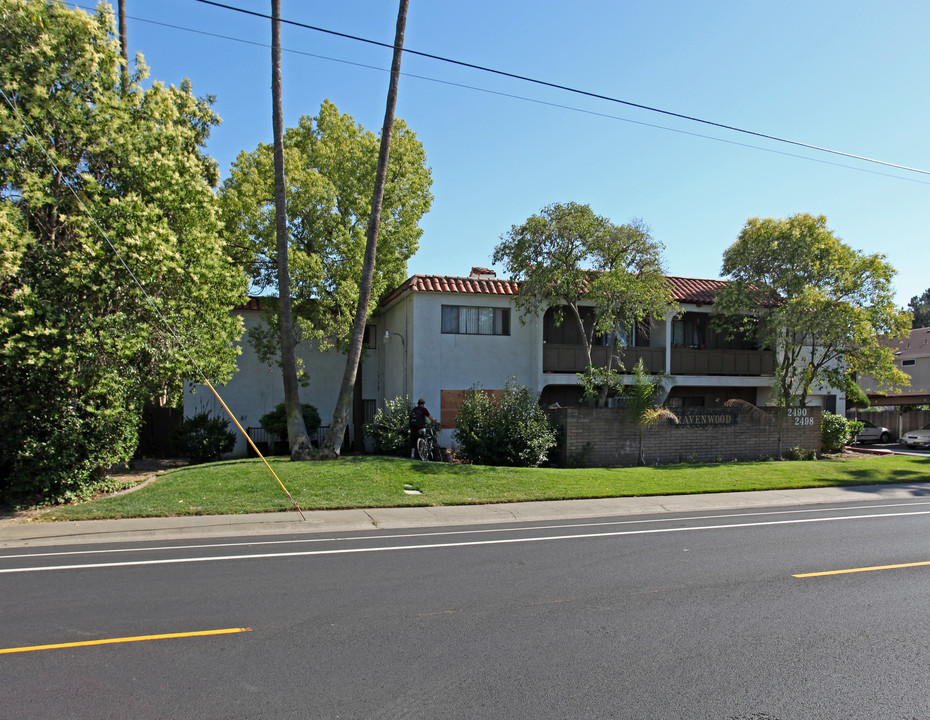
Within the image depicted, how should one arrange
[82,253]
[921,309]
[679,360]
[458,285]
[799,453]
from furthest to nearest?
1. [921,309]
2. [679,360]
3. [458,285]
4. [799,453]
5. [82,253]

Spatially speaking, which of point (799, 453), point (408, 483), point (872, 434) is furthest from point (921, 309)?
→ point (408, 483)

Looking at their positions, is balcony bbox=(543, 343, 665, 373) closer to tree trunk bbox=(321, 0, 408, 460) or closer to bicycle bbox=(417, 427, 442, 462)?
bicycle bbox=(417, 427, 442, 462)

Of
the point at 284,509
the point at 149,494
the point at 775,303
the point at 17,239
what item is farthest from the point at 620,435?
the point at 17,239

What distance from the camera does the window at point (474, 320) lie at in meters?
20.8

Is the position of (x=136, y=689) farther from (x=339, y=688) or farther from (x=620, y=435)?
(x=620, y=435)

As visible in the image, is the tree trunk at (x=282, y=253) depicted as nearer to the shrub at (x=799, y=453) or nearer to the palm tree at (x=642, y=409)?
the palm tree at (x=642, y=409)

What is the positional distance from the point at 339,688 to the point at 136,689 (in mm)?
1329

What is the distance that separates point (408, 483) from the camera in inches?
543

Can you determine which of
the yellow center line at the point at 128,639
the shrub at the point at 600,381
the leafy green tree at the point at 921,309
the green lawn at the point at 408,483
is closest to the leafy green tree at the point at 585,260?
the shrub at the point at 600,381

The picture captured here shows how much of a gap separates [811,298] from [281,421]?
657 inches

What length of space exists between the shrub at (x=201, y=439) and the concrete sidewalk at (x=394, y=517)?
29.2ft

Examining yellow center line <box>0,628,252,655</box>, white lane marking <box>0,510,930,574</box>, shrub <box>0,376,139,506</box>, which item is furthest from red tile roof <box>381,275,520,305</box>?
yellow center line <box>0,628,252,655</box>

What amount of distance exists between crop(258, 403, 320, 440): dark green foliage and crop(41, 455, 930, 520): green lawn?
5.67 metres

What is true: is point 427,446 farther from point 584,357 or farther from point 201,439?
point 584,357
